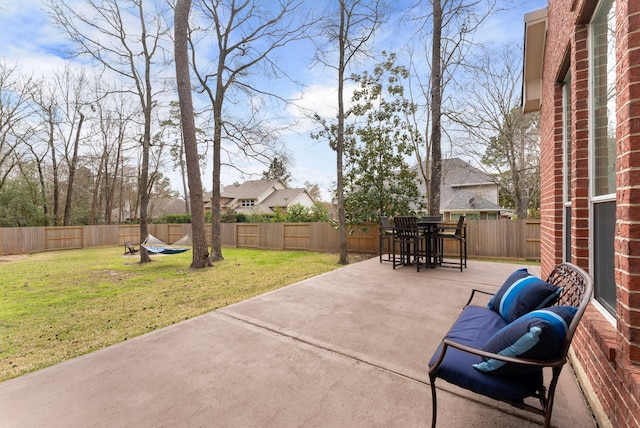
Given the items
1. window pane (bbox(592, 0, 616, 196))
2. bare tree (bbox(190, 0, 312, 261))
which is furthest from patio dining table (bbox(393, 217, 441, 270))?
bare tree (bbox(190, 0, 312, 261))

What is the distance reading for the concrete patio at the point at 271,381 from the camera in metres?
1.67

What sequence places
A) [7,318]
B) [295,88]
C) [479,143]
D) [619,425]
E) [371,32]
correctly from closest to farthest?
[619,425] < [7,318] < [371,32] < [295,88] < [479,143]

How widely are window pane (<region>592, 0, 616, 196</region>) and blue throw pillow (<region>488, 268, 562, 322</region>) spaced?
72 centimetres

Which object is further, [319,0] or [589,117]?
[319,0]

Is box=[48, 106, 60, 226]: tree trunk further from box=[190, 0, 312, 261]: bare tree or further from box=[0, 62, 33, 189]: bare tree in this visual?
box=[190, 0, 312, 261]: bare tree

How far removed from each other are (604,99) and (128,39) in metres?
12.0

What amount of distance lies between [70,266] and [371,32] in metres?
11.1

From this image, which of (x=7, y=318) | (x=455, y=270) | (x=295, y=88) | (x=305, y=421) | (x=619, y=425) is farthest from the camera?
(x=295, y=88)

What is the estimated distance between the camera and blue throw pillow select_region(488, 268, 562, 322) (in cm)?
178

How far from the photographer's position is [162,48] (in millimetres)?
9523

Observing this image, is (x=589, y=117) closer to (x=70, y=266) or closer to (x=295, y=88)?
(x=295, y=88)

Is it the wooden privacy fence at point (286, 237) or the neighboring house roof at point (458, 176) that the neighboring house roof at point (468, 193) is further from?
the wooden privacy fence at point (286, 237)

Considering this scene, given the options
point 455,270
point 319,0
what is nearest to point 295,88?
point 319,0

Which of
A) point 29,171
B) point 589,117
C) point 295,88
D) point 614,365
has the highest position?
point 295,88
